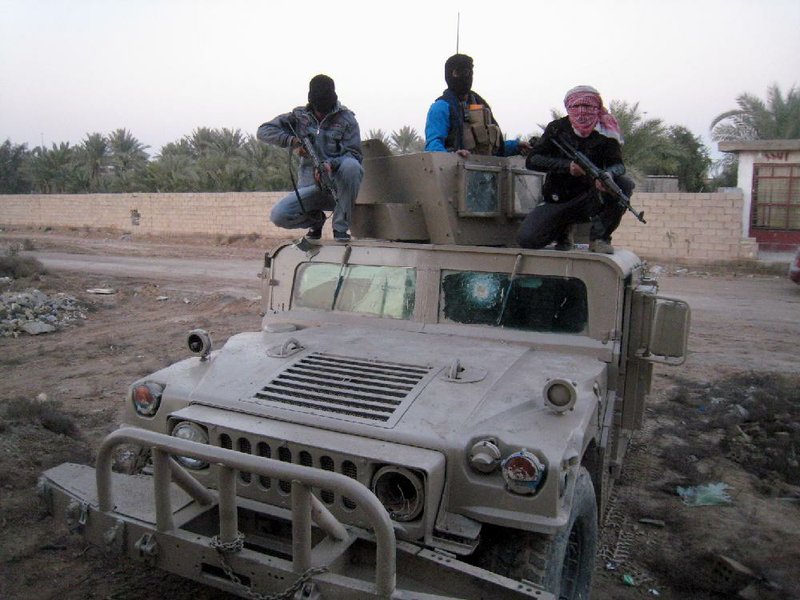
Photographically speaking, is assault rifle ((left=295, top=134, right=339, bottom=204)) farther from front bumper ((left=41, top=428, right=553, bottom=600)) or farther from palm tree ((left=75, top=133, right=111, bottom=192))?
palm tree ((left=75, top=133, right=111, bottom=192))

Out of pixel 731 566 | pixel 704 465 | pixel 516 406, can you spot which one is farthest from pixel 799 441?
pixel 516 406

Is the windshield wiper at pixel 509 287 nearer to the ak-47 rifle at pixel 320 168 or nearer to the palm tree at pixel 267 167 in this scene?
the ak-47 rifle at pixel 320 168

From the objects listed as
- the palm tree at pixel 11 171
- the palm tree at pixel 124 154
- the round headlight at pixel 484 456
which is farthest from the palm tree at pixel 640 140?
the palm tree at pixel 11 171

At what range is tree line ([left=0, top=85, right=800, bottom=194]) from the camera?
19.7 meters

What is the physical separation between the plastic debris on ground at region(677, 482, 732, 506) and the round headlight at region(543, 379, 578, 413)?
2.15 meters

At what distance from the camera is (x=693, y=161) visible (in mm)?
→ 23266

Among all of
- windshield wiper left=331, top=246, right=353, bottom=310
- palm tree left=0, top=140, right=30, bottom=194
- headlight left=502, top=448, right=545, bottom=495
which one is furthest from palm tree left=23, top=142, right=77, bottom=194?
headlight left=502, top=448, right=545, bottom=495

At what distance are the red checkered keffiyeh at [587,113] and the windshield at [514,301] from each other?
1227mm

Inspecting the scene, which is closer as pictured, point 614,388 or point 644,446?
point 614,388

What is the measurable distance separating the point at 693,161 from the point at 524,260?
21.6 meters

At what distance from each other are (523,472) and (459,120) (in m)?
3.17

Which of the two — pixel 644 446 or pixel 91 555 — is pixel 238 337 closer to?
pixel 91 555

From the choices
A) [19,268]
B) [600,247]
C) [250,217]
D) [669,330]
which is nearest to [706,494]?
[669,330]

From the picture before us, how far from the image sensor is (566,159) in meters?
4.57
